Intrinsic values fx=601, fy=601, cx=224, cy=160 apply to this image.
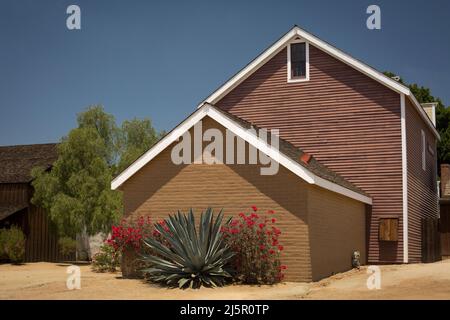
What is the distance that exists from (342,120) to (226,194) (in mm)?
7678

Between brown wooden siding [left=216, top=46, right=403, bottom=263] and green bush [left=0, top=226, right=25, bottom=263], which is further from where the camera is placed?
green bush [left=0, top=226, right=25, bottom=263]

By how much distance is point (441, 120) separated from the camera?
161 feet

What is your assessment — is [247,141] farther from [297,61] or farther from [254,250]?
[297,61]

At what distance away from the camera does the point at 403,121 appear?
Result: 2192 centimetres

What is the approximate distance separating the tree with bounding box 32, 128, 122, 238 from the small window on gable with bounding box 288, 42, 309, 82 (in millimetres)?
12824

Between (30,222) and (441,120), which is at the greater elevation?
(441,120)

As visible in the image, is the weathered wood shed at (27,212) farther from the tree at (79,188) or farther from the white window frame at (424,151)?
the white window frame at (424,151)

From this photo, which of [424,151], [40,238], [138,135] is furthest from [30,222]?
[424,151]

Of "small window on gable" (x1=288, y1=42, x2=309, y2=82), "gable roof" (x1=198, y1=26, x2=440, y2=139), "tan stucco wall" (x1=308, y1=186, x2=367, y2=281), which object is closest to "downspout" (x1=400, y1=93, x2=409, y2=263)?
"gable roof" (x1=198, y1=26, x2=440, y2=139)

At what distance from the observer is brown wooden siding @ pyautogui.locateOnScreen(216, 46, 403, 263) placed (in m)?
22.1

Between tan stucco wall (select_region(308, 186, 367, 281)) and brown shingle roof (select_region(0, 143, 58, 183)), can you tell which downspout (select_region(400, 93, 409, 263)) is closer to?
tan stucco wall (select_region(308, 186, 367, 281))

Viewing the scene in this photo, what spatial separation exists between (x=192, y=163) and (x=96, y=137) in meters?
17.4

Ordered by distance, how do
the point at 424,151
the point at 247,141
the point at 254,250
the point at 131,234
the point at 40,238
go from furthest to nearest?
the point at 40,238 < the point at 424,151 < the point at 131,234 < the point at 247,141 < the point at 254,250

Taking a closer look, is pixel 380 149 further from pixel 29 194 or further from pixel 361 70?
pixel 29 194
